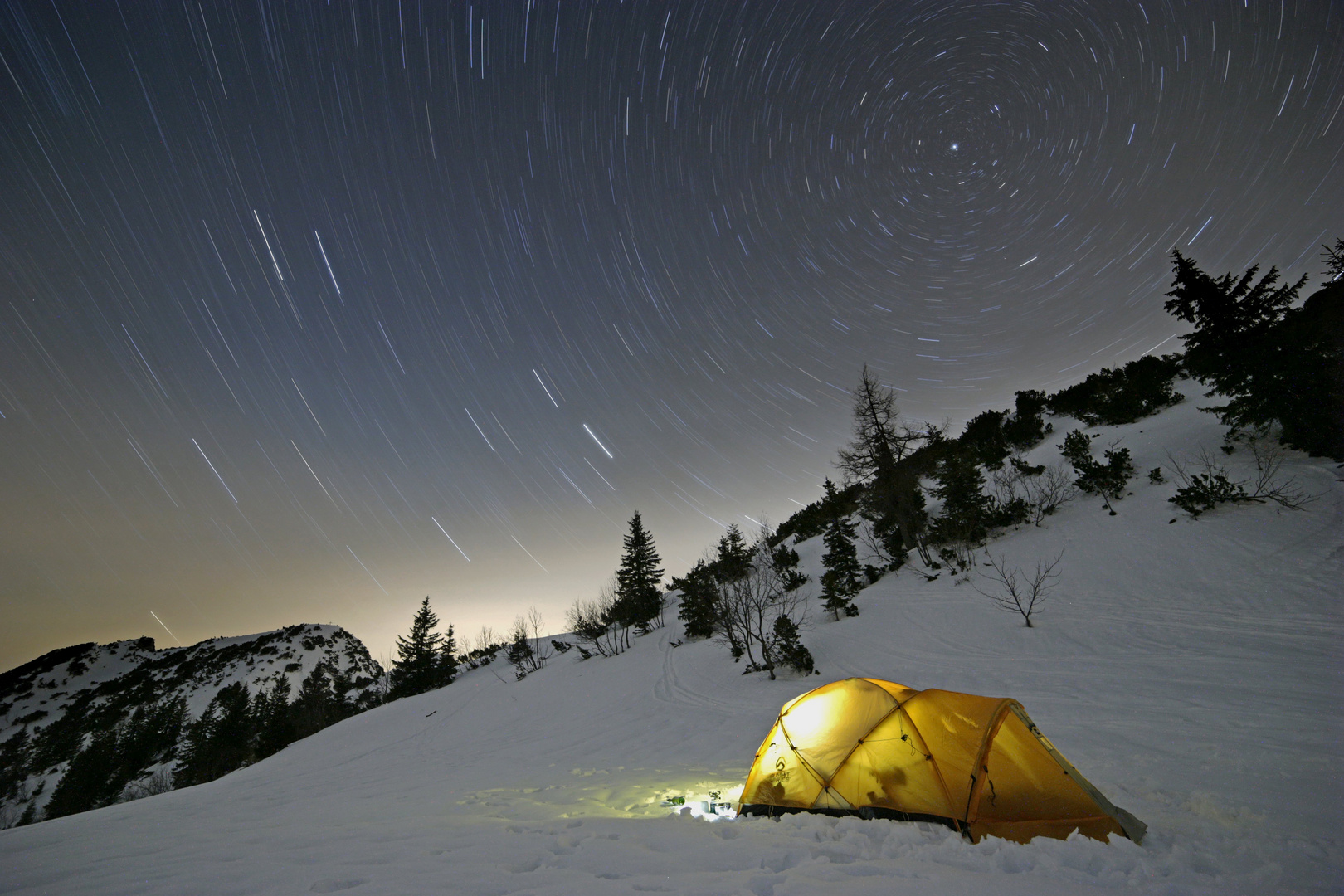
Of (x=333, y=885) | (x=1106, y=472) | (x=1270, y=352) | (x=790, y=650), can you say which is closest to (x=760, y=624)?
(x=790, y=650)

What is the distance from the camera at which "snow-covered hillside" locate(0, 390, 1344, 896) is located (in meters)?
3.77

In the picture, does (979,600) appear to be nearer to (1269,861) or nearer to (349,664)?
(1269,861)

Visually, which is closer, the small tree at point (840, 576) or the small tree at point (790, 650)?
the small tree at point (790, 650)

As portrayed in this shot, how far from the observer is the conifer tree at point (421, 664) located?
38.0 meters

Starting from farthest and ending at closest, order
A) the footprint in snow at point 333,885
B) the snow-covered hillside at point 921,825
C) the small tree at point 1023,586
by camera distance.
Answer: the small tree at point 1023,586
the snow-covered hillside at point 921,825
the footprint in snow at point 333,885

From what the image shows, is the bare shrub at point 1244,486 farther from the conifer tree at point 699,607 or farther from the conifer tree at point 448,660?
the conifer tree at point 448,660

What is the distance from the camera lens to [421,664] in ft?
129

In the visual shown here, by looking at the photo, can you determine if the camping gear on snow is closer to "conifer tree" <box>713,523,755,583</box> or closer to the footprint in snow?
the footprint in snow

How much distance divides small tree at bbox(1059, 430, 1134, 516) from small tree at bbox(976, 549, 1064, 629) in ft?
14.1

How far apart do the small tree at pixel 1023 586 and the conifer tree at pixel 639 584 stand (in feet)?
71.0

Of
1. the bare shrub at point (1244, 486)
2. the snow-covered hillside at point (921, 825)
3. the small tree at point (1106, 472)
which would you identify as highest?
the small tree at point (1106, 472)

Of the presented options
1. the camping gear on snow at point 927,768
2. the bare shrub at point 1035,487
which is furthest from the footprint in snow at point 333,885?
the bare shrub at point 1035,487

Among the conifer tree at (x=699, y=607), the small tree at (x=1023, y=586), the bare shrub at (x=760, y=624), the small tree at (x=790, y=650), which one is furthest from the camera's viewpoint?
the conifer tree at (x=699, y=607)

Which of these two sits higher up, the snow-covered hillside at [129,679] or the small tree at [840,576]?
the snow-covered hillside at [129,679]
